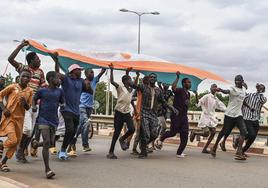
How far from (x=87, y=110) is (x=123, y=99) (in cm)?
115

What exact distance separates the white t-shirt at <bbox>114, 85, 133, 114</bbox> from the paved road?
1043 mm

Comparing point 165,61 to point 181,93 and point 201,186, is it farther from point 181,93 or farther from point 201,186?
point 201,186

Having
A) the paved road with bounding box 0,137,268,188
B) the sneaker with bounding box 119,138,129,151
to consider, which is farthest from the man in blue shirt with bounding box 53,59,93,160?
the sneaker with bounding box 119,138,129,151

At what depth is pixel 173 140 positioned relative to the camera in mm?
17141

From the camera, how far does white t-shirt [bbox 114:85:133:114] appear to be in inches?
440

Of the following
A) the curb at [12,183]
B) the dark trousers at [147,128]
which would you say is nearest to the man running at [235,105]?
the dark trousers at [147,128]

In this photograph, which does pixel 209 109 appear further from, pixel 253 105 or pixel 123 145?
pixel 123 145

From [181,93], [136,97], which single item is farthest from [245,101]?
[136,97]

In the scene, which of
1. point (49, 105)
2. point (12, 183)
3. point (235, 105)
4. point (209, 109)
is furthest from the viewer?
point (209, 109)

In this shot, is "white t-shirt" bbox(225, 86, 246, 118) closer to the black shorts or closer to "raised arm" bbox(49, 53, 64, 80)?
the black shorts

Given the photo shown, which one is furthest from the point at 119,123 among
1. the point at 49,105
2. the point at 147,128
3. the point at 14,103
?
the point at 14,103

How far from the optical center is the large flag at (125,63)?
1174 centimetres

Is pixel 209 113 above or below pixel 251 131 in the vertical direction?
above

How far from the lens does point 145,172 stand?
353 inches
